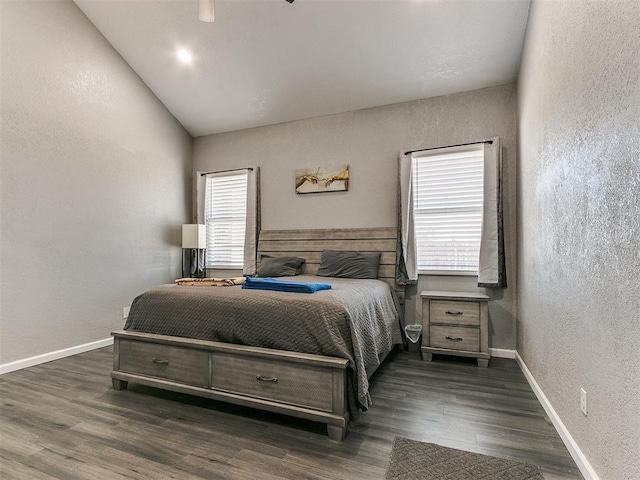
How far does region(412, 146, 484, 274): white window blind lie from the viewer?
3357mm

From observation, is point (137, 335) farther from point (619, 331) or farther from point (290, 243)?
point (619, 331)

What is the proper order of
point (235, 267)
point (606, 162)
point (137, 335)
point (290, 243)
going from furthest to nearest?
point (235, 267) → point (290, 243) → point (137, 335) → point (606, 162)

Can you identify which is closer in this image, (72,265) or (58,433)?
(58,433)

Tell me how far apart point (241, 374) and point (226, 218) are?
2.96m

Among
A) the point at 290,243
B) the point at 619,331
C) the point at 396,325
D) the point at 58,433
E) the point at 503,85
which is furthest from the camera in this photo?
the point at 290,243

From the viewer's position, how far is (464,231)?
3.40 m

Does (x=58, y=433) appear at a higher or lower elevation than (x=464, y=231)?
lower

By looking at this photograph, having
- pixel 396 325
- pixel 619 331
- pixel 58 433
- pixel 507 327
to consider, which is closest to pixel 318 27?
pixel 396 325

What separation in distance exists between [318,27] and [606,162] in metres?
2.62

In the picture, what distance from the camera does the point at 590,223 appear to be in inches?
58.4

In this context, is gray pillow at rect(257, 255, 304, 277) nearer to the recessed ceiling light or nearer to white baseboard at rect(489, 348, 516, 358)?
white baseboard at rect(489, 348, 516, 358)

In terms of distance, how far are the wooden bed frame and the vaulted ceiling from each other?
2.80m

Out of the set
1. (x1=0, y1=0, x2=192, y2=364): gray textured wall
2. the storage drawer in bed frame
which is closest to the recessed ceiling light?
(x1=0, y1=0, x2=192, y2=364): gray textured wall

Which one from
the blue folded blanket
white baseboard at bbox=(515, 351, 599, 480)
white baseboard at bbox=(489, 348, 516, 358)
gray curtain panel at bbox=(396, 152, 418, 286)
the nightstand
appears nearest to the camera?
white baseboard at bbox=(515, 351, 599, 480)
